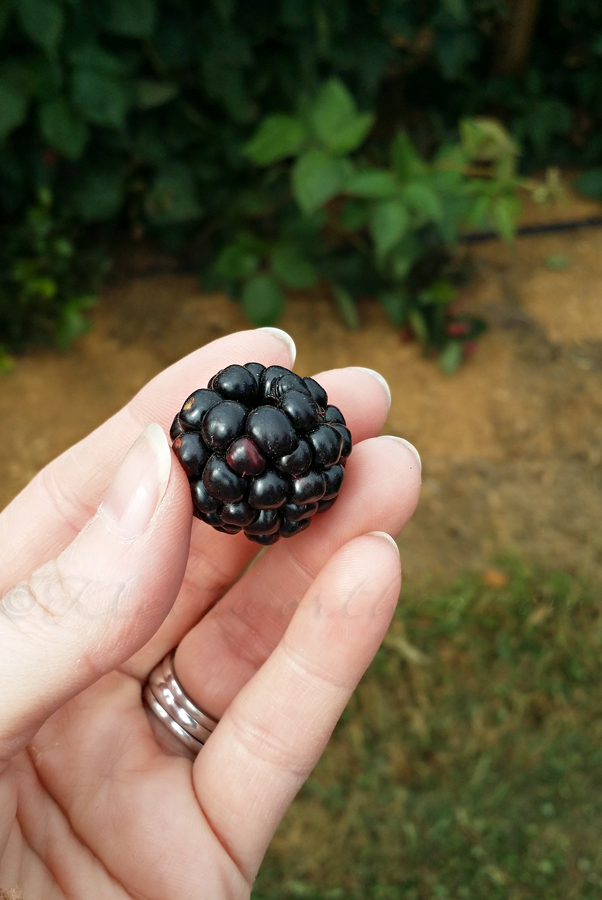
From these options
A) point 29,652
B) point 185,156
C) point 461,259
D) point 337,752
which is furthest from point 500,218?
point 29,652

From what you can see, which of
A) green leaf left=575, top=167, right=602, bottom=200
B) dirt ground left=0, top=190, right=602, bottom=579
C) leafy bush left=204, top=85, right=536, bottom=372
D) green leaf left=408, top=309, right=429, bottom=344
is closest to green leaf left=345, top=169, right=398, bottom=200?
leafy bush left=204, top=85, right=536, bottom=372

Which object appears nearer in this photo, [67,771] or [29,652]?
[29,652]

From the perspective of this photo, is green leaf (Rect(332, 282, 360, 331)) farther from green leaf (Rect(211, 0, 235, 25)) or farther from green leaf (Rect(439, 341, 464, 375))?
green leaf (Rect(211, 0, 235, 25))

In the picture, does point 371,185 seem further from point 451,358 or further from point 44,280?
point 44,280

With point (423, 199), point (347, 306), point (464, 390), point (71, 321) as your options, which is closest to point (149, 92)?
point (71, 321)

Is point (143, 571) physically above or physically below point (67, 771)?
above

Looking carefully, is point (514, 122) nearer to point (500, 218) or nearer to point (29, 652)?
point (500, 218)
